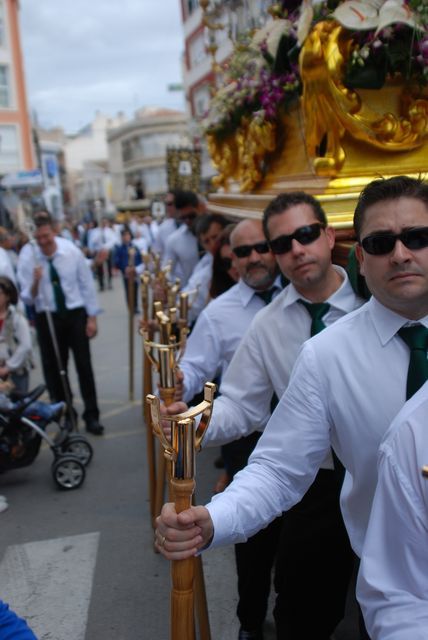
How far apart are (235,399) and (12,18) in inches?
1274

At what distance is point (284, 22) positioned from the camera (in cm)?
350

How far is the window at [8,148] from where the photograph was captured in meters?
30.0

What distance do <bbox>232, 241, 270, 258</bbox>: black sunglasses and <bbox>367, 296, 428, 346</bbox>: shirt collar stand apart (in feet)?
4.60

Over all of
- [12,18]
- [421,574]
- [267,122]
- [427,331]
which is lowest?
[421,574]

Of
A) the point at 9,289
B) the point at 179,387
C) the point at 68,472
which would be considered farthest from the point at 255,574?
the point at 9,289

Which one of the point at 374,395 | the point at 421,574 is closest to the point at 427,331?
the point at 374,395

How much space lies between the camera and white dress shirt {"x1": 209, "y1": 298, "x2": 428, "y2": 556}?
5.73 feet

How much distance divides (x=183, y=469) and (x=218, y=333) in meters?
2.02

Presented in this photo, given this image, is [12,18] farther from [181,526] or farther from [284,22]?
[181,526]

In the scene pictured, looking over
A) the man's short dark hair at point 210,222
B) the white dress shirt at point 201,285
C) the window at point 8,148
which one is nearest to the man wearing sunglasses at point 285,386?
the man's short dark hair at point 210,222

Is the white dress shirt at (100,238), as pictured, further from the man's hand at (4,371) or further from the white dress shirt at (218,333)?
the white dress shirt at (218,333)

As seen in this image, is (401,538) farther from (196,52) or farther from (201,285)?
(196,52)

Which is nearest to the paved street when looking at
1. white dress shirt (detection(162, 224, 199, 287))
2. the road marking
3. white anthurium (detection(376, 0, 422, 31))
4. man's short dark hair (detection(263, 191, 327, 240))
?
the road marking

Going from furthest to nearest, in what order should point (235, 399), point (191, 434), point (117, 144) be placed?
point (117, 144), point (235, 399), point (191, 434)
